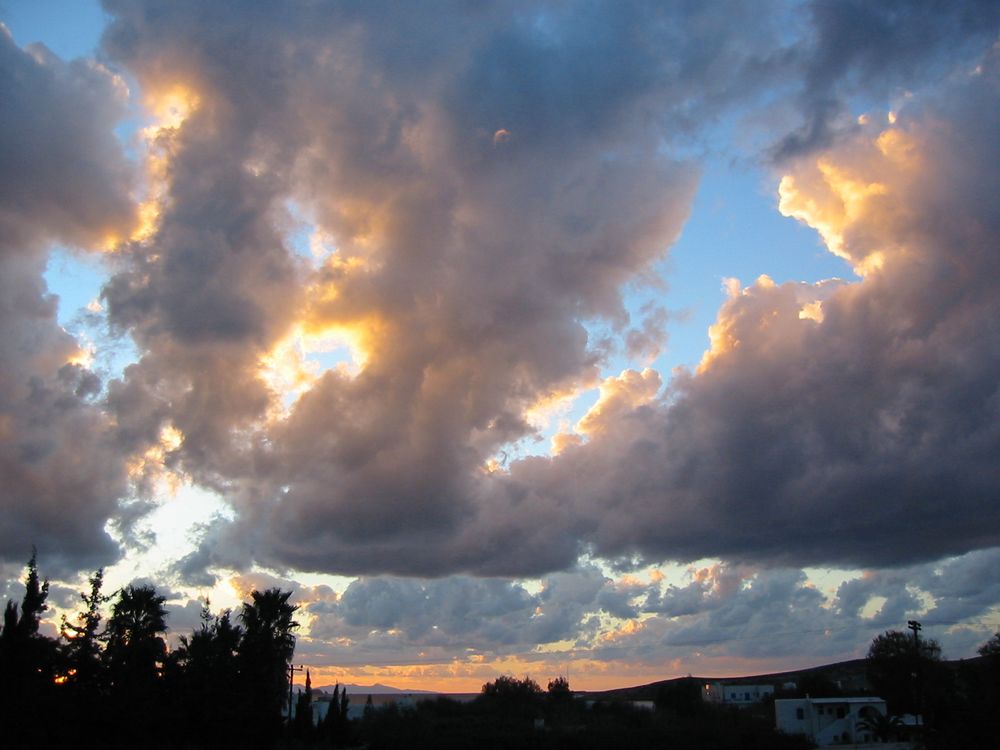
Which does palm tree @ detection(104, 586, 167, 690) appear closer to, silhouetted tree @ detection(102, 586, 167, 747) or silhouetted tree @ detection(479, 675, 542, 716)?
silhouetted tree @ detection(102, 586, 167, 747)

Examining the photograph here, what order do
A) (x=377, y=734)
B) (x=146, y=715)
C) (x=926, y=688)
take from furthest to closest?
(x=926, y=688)
(x=377, y=734)
(x=146, y=715)

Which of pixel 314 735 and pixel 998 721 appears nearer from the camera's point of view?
pixel 998 721

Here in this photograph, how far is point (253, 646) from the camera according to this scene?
5712 cm

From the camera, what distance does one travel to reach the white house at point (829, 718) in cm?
9038

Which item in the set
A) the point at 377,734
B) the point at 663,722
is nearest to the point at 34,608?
the point at 377,734

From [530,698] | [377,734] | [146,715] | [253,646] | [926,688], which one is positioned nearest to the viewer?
[146,715]

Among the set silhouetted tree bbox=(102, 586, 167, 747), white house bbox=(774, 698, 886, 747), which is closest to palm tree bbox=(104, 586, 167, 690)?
silhouetted tree bbox=(102, 586, 167, 747)

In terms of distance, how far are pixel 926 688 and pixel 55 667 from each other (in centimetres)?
9006

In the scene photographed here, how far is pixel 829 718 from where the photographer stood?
93125mm

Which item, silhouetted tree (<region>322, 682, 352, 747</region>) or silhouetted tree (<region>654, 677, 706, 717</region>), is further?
silhouetted tree (<region>654, 677, 706, 717</region>)

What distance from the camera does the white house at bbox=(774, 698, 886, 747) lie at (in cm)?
9038

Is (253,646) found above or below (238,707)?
above

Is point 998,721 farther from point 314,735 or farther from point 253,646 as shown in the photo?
point 314,735

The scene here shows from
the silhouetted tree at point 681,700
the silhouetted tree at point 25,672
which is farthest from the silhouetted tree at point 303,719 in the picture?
the silhouetted tree at point 681,700
